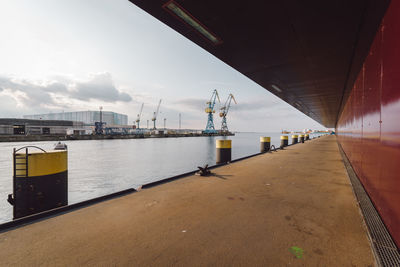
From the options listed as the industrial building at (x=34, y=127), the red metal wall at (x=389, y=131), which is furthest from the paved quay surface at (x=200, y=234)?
the industrial building at (x=34, y=127)

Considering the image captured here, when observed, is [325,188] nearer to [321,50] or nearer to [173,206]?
[173,206]

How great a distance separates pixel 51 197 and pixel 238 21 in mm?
6149

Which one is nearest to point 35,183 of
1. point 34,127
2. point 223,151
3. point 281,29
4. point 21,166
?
point 21,166

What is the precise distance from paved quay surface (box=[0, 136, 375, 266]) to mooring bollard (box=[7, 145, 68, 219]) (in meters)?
0.70

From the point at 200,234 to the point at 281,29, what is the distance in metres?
5.80

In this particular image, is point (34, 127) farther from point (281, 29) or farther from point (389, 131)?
point (389, 131)

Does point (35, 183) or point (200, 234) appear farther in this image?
point (35, 183)

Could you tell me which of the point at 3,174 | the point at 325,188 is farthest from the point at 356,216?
Result: the point at 3,174

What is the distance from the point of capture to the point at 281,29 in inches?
201

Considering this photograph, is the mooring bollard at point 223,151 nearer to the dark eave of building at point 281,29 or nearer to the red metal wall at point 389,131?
the dark eave of building at point 281,29

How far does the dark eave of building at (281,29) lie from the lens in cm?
409

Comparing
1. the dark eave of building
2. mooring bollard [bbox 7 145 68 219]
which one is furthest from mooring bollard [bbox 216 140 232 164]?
mooring bollard [bbox 7 145 68 219]

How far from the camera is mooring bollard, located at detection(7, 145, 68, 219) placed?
3.36 meters

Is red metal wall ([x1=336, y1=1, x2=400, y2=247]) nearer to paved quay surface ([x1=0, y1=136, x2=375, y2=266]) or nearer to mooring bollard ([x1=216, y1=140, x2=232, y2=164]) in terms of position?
paved quay surface ([x1=0, y1=136, x2=375, y2=266])
